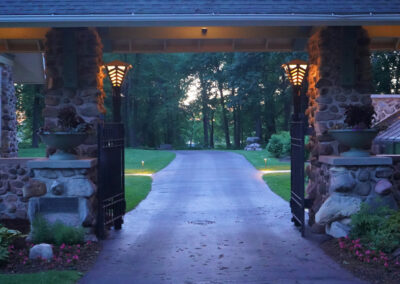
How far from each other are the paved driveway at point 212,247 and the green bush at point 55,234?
51cm

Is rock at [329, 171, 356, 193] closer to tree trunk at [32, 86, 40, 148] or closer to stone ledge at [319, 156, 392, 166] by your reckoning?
stone ledge at [319, 156, 392, 166]

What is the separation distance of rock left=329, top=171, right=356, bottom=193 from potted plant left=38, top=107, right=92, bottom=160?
3982 mm

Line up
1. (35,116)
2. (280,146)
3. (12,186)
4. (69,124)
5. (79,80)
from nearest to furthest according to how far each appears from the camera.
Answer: (69,124), (79,80), (12,186), (280,146), (35,116)

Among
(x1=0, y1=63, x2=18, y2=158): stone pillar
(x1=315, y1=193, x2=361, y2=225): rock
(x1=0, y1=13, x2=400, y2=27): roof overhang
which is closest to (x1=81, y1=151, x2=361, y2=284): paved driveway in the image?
(x1=315, y1=193, x2=361, y2=225): rock

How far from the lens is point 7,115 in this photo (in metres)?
14.0

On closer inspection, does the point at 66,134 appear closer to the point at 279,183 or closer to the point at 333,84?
the point at 333,84

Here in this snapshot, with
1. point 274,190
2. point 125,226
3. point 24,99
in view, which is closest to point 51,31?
point 125,226

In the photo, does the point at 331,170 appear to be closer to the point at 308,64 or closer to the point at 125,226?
the point at 308,64

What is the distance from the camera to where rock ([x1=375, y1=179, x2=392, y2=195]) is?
7.10 meters

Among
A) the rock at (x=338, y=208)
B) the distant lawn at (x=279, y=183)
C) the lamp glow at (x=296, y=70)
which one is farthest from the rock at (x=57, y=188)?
the distant lawn at (x=279, y=183)

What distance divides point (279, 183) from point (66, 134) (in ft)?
32.2

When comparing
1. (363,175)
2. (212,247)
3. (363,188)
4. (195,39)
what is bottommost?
(212,247)

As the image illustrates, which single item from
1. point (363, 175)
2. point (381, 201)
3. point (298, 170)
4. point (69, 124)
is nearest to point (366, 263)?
point (381, 201)

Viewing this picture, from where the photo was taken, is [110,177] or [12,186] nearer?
[110,177]
